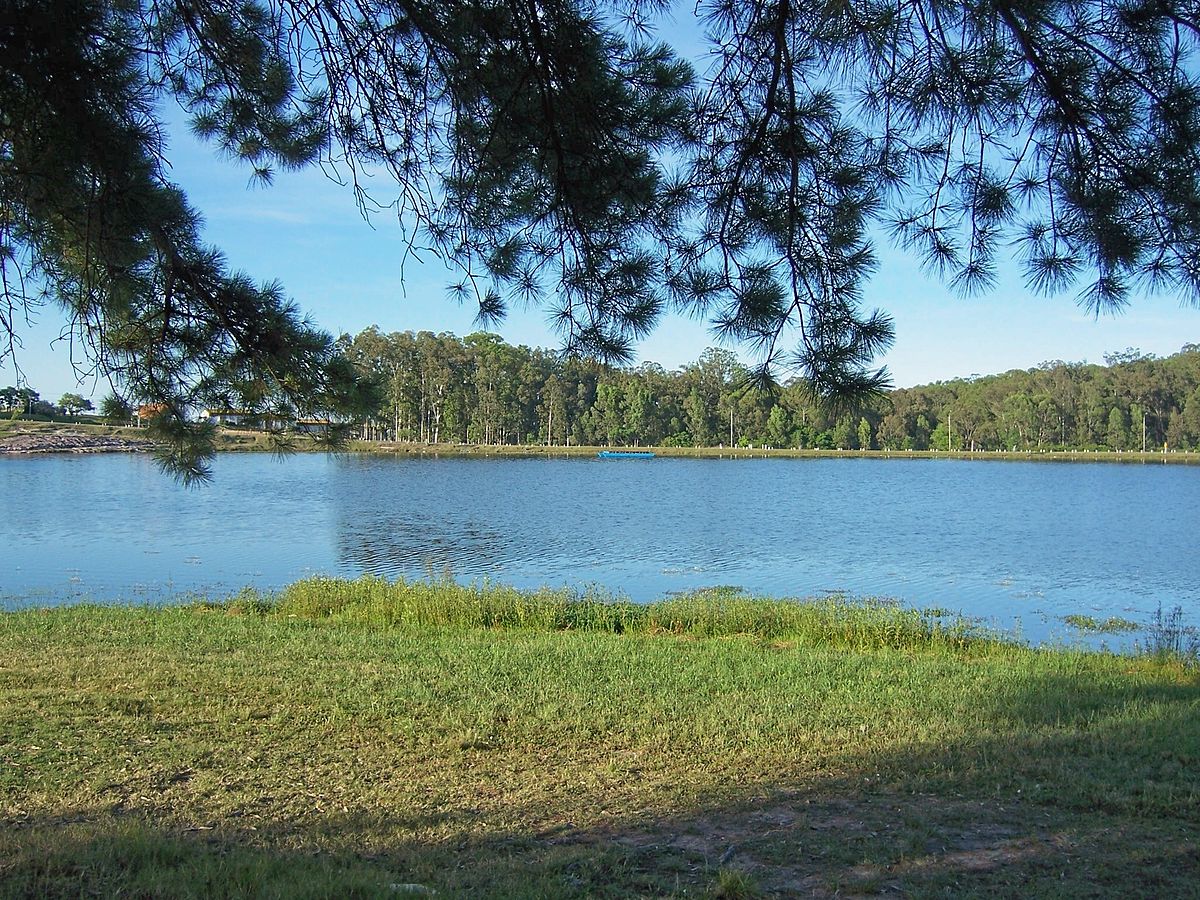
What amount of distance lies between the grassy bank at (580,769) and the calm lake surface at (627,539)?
2096 mm

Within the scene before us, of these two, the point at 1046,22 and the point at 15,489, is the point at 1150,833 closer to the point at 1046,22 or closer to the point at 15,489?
the point at 1046,22

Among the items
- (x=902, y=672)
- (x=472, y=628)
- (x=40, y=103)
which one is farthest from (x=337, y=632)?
(x=40, y=103)

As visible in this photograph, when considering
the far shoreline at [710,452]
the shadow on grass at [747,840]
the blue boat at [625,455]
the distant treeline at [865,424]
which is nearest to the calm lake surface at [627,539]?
the shadow on grass at [747,840]

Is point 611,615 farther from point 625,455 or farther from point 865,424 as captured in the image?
point 625,455

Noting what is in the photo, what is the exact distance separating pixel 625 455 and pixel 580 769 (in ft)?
259

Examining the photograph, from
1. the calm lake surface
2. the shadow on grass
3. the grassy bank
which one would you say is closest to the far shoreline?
the calm lake surface

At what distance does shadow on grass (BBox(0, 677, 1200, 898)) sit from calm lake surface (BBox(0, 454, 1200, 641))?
9.10ft

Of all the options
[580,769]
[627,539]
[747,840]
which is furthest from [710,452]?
[747,840]

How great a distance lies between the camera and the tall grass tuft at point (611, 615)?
404 inches

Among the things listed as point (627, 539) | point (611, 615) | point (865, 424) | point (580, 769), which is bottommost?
point (627, 539)

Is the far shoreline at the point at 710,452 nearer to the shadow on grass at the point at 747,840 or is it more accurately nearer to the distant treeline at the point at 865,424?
the distant treeline at the point at 865,424

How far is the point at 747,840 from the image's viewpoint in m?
3.95

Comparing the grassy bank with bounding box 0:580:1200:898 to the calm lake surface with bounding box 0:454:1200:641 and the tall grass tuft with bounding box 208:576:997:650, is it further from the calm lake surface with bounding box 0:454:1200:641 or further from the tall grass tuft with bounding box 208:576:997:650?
the calm lake surface with bounding box 0:454:1200:641

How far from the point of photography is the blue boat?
82250 millimetres
